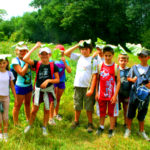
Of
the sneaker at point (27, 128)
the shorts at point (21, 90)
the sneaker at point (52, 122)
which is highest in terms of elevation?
the shorts at point (21, 90)

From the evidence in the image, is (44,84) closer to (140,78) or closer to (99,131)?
(99,131)

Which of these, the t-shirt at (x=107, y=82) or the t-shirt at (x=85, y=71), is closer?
the t-shirt at (x=107, y=82)

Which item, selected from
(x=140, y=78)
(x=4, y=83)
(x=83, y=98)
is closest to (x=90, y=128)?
(x=83, y=98)

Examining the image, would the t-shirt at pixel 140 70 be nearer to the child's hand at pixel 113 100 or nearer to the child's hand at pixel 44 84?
the child's hand at pixel 113 100

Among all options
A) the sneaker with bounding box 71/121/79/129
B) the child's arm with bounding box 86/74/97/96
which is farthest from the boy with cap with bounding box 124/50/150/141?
the sneaker with bounding box 71/121/79/129

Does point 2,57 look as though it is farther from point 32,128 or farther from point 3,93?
point 32,128

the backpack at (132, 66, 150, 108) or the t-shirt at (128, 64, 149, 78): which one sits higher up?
the t-shirt at (128, 64, 149, 78)

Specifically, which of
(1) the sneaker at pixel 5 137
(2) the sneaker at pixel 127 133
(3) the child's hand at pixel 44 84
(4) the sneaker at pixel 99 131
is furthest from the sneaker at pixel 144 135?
(1) the sneaker at pixel 5 137

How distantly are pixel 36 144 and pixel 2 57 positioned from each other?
1.68 m

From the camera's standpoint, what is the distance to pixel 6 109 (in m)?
3.05

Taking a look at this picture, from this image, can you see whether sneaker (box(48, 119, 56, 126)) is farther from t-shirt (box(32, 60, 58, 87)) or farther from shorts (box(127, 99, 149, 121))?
shorts (box(127, 99, 149, 121))

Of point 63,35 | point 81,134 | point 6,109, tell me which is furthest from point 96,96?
point 63,35

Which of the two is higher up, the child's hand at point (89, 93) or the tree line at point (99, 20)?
the tree line at point (99, 20)

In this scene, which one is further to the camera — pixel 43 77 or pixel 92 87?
pixel 92 87
